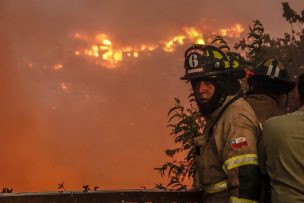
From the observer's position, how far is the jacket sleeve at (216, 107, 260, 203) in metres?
3.52

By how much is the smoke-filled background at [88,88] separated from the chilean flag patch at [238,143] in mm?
30116

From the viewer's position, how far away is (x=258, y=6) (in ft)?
203

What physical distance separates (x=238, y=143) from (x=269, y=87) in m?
1.14

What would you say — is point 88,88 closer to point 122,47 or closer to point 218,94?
point 122,47

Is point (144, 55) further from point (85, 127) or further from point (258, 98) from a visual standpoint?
point (258, 98)

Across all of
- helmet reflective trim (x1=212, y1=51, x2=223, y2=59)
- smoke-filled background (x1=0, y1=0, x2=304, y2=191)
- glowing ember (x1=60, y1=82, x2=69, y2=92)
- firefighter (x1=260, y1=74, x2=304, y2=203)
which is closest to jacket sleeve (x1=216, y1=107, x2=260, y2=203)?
firefighter (x1=260, y1=74, x2=304, y2=203)

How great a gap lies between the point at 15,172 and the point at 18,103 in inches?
195

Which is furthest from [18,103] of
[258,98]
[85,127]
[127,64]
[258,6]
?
[258,6]

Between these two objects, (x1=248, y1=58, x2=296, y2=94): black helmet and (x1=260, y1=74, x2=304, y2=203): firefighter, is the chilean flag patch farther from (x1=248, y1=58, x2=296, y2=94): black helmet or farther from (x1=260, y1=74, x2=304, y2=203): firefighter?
(x1=248, y1=58, x2=296, y2=94): black helmet

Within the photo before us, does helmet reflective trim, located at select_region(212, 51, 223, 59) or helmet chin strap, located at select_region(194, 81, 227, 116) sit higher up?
helmet reflective trim, located at select_region(212, 51, 223, 59)

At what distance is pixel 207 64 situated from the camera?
13.3ft

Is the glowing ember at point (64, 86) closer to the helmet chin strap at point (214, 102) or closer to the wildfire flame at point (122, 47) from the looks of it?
the wildfire flame at point (122, 47)

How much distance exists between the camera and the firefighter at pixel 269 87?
4.49 metres

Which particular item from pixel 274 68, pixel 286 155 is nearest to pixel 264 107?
pixel 274 68
